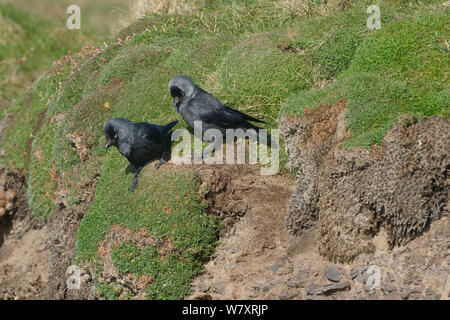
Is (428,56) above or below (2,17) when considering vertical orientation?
below

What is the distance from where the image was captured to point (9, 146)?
37.1ft

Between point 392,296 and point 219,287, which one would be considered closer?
point 392,296

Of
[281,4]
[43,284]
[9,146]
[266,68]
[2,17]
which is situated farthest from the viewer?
[2,17]

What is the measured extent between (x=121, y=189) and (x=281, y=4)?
4502mm

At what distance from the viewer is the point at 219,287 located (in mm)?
6535

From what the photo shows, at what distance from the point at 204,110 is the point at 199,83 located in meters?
1.73

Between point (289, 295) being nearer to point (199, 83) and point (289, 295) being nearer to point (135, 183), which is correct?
point (135, 183)

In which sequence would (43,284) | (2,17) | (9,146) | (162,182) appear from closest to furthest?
(162,182) → (43,284) → (9,146) → (2,17)

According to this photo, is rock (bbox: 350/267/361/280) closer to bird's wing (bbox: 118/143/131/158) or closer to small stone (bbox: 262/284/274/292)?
small stone (bbox: 262/284/274/292)

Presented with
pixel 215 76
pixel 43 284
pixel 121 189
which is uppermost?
pixel 215 76

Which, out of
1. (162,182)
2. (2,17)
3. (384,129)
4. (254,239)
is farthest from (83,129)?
(2,17)

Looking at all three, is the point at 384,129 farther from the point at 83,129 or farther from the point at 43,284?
the point at 43,284

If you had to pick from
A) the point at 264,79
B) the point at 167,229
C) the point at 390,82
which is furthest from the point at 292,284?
the point at 264,79

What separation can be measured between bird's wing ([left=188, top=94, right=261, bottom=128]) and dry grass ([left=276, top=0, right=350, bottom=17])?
305 cm
